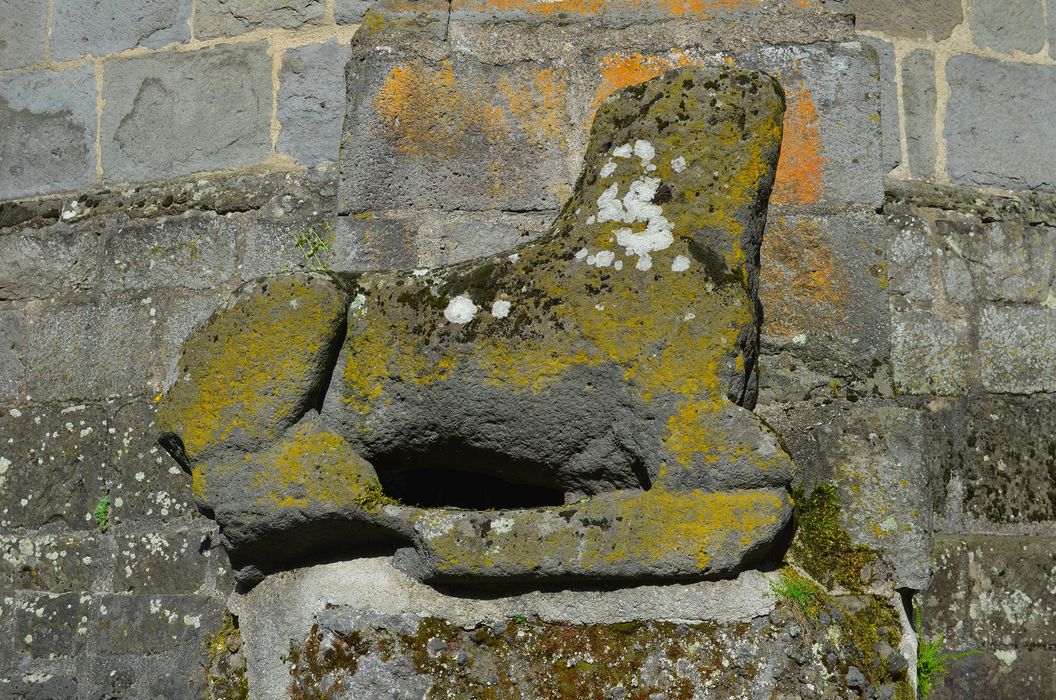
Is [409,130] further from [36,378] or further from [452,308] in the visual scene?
[36,378]

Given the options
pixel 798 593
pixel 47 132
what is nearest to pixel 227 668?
pixel 798 593

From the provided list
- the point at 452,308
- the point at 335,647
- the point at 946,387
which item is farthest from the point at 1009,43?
the point at 335,647

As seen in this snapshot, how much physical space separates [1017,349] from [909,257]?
402 mm

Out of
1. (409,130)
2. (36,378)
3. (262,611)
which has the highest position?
(409,130)

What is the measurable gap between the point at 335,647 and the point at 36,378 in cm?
202

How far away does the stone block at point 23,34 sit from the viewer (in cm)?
A: 352

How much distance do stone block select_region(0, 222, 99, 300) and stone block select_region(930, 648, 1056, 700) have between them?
259 centimetres

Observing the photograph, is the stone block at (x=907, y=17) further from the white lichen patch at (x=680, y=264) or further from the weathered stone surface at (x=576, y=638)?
the weathered stone surface at (x=576, y=638)

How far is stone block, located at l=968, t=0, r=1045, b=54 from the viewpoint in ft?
11.1

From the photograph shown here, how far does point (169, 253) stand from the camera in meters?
3.21

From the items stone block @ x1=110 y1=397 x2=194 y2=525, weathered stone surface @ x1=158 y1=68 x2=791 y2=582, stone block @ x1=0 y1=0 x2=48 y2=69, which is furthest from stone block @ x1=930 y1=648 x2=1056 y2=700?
stone block @ x1=0 y1=0 x2=48 y2=69

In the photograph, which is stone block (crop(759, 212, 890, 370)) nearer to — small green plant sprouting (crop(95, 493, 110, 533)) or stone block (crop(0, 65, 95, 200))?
small green plant sprouting (crop(95, 493, 110, 533))

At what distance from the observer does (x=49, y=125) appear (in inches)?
137

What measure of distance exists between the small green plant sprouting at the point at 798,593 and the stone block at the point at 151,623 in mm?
1695
